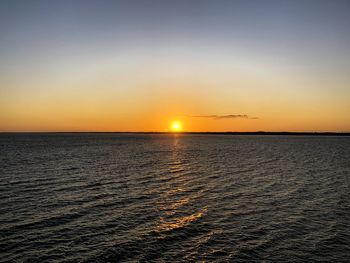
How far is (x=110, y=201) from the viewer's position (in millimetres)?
28516

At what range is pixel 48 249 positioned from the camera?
17.2 m

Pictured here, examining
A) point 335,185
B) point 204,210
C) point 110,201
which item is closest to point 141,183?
point 110,201

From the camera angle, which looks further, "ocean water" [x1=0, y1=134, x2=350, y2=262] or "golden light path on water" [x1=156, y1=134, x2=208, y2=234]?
"golden light path on water" [x1=156, y1=134, x2=208, y2=234]

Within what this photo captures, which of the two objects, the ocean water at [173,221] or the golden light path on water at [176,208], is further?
the golden light path on water at [176,208]

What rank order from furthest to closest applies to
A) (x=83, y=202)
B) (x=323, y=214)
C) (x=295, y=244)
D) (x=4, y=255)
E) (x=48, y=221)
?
(x=83, y=202), (x=323, y=214), (x=48, y=221), (x=295, y=244), (x=4, y=255)

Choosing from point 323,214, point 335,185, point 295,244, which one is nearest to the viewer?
point 295,244

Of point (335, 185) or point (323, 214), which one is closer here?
point (323, 214)

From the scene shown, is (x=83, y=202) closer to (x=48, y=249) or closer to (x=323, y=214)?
(x=48, y=249)

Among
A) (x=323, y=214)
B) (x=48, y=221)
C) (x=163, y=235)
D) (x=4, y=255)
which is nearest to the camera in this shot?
(x=4, y=255)

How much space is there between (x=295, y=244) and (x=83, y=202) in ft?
61.4

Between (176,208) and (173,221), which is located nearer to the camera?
(173,221)

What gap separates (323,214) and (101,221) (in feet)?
58.5

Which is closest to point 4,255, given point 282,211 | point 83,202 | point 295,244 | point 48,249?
point 48,249

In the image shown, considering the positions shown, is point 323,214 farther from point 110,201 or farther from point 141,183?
point 141,183
